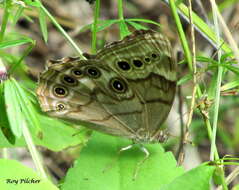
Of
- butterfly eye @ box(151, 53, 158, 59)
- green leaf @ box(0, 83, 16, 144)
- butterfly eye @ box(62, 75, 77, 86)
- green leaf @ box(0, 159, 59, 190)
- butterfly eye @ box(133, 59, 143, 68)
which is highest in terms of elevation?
butterfly eye @ box(151, 53, 158, 59)

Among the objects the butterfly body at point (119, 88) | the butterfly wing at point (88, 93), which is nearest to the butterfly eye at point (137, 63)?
the butterfly body at point (119, 88)

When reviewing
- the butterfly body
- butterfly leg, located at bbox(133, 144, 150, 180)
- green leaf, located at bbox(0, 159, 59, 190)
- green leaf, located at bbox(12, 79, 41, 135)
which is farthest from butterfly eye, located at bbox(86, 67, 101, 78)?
green leaf, located at bbox(0, 159, 59, 190)

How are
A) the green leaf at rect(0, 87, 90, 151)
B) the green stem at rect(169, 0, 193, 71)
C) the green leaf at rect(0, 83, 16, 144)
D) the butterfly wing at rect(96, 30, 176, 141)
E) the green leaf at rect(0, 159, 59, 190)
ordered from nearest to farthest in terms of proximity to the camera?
the green leaf at rect(0, 159, 59, 190)
the green leaf at rect(0, 83, 16, 144)
the green stem at rect(169, 0, 193, 71)
the butterfly wing at rect(96, 30, 176, 141)
the green leaf at rect(0, 87, 90, 151)

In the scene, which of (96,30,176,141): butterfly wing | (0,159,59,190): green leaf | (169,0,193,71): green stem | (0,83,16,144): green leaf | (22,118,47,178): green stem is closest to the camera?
(0,159,59,190): green leaf

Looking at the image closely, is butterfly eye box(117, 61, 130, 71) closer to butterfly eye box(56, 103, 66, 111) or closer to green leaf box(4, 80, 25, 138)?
butterfly eye box(56, 103, 66, 111)

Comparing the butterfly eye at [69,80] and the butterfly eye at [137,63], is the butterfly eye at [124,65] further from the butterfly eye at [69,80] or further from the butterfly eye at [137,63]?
the butterfly eye at [69,80]

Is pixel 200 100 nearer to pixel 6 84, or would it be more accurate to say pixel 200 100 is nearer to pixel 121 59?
pixel 121 59

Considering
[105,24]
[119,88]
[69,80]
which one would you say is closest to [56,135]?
[69,80]
